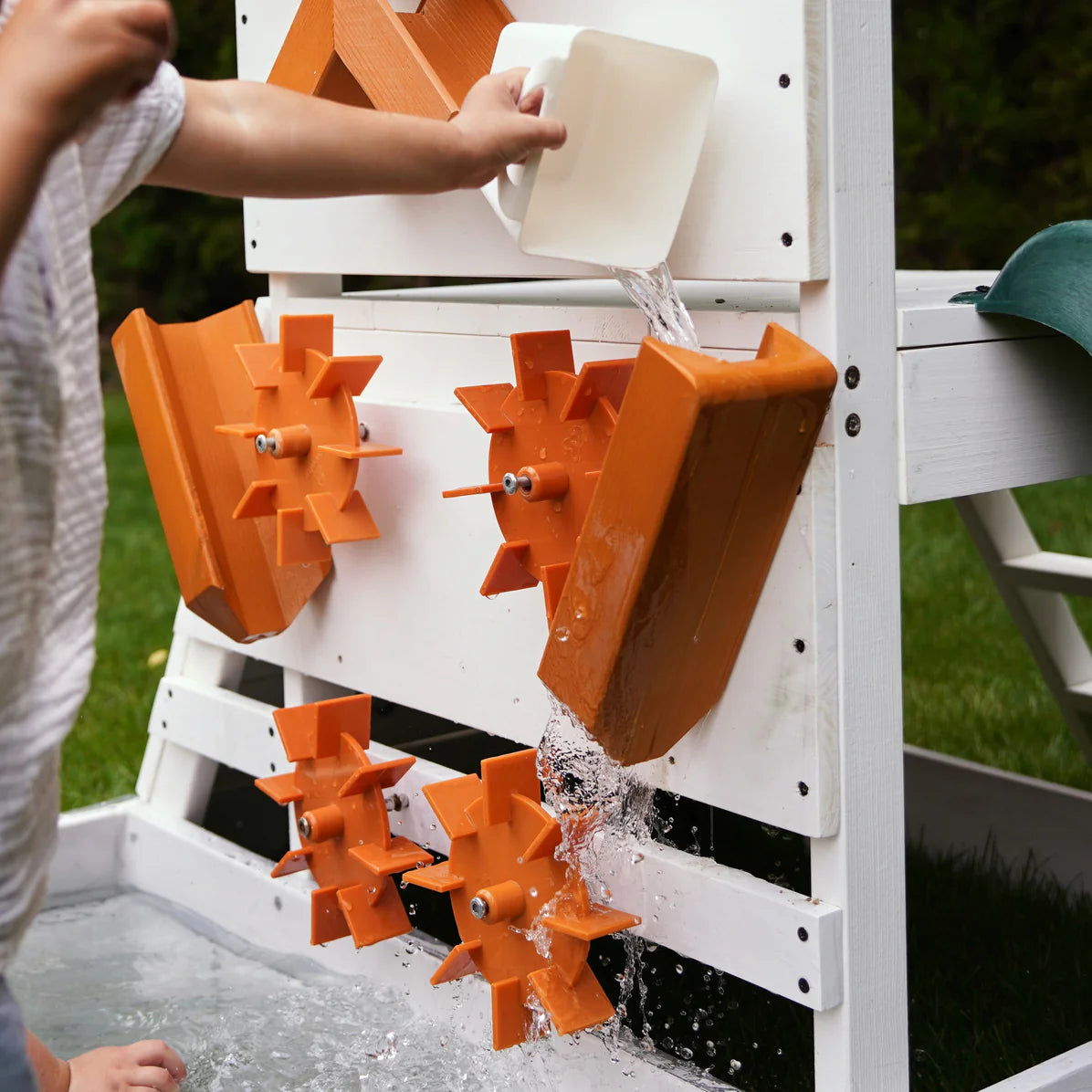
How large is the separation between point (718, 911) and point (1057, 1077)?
333 millimetres

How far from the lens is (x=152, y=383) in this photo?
1.70 metres

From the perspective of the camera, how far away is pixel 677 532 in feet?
3.74

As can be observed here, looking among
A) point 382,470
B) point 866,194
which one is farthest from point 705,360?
point 382,470

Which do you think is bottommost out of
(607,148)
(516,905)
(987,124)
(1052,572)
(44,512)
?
(516,905)

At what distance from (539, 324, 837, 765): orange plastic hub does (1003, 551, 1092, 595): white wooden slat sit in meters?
0.92

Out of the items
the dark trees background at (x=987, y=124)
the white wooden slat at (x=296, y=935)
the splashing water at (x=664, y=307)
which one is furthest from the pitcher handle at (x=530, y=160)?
the dark trees background at (x=987, y=124)

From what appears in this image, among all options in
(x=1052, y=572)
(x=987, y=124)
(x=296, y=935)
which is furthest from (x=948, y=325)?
(x=987, y=124)

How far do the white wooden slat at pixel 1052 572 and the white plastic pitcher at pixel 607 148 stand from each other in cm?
104

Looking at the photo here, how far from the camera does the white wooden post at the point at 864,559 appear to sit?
1.17 m

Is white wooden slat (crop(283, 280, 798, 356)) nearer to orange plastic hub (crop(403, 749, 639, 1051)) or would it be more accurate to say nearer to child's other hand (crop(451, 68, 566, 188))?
child's other hand (crop(451, 68, 566, 188))

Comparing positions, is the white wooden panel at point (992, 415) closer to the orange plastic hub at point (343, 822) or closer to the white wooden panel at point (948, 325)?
the white wooden panel at point (948, 325)

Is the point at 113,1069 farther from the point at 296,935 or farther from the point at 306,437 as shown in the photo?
the point at 306,437

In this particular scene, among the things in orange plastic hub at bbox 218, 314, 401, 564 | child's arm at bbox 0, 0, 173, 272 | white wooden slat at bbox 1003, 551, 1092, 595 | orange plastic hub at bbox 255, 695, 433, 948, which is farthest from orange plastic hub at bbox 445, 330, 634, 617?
white wooden slat at bbox 1003, 551, 1092, 595

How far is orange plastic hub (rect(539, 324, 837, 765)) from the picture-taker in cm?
109
